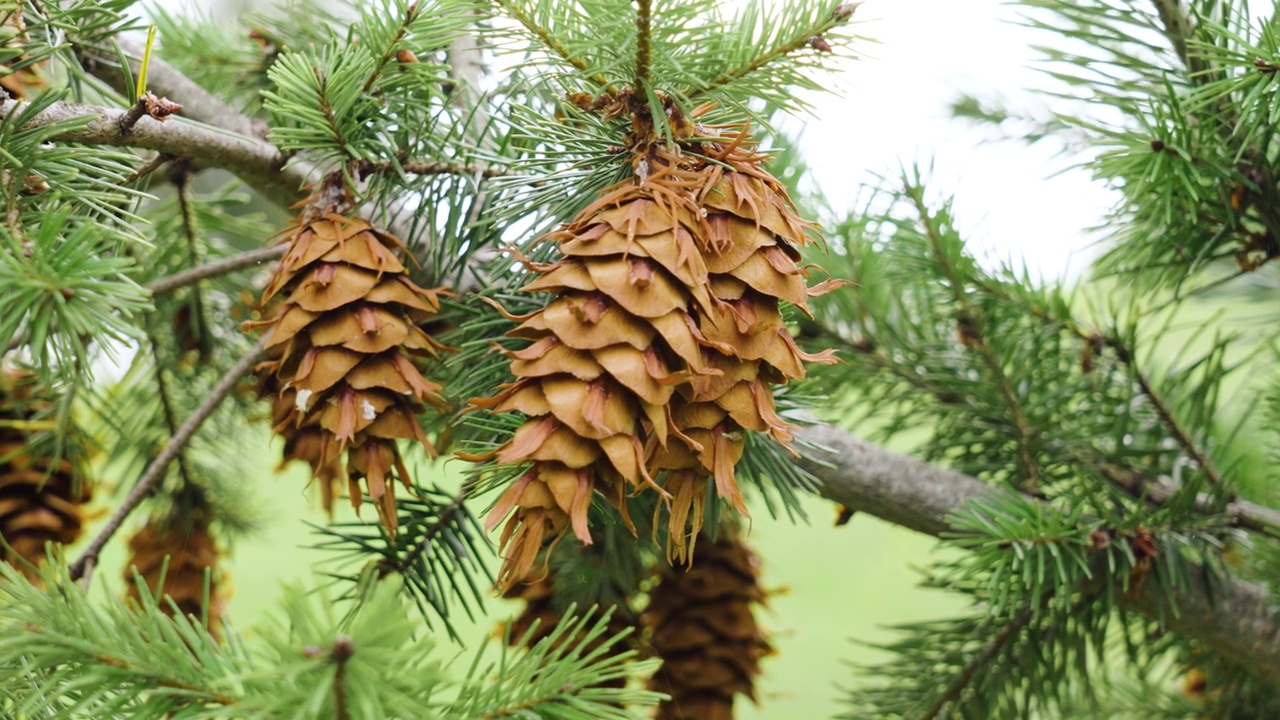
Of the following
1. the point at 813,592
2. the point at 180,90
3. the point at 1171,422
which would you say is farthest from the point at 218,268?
the point at 813,592

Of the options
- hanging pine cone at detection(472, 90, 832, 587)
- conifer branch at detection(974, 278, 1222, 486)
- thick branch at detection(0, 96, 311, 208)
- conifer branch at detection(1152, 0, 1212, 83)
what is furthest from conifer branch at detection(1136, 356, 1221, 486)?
thick branch at detection(0, 96, 311, 208)

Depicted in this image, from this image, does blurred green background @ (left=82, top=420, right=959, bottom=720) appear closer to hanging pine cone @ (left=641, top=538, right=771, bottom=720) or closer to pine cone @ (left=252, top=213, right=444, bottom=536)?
hanging pine cone @ (left=641, top=538, right=771, bottom=720)

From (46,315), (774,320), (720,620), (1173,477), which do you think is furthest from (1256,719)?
(46,315)

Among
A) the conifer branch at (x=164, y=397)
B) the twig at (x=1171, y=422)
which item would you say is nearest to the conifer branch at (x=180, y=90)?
the conifer branch at (x=164, y=397)

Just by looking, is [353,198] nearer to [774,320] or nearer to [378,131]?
[378,131]

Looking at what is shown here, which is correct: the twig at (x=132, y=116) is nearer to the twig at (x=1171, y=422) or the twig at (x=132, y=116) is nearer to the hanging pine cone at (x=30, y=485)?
the hanging pine cone at (x=30, y=485)
